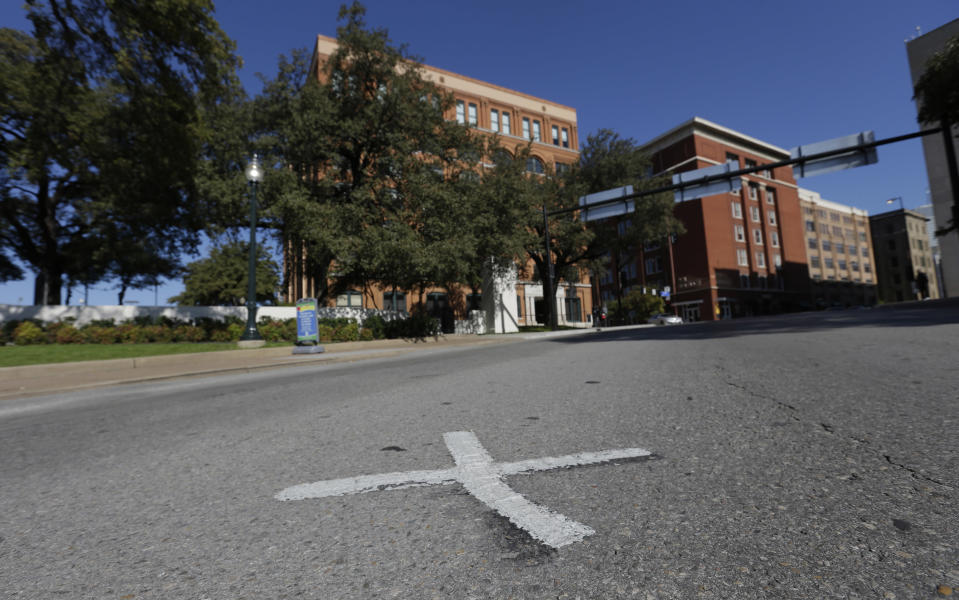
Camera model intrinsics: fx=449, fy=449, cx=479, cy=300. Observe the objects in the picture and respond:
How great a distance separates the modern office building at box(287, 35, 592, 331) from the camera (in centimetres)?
3953

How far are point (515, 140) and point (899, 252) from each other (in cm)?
9170

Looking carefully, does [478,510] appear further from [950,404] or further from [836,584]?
[950,404]

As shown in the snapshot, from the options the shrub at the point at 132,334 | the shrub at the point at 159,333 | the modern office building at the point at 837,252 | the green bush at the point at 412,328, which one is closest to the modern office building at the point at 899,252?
the modern office building at the point at 837,252

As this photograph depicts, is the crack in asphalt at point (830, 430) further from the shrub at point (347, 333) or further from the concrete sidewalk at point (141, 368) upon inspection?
the shrub at point (347, 333)

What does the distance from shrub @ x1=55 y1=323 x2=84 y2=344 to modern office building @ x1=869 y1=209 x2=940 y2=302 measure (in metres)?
119

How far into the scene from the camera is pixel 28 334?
52.1 feet

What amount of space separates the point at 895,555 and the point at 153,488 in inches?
130

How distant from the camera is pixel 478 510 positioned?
6.26 ft

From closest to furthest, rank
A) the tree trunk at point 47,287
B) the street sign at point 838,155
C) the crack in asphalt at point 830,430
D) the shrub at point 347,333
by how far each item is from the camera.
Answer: the crack in asphalt at point 830,430 → the street sign at point 838,155 → the shrub at point 347,333 → the tree trunk at point 47,287

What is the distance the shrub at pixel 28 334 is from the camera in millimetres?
15820

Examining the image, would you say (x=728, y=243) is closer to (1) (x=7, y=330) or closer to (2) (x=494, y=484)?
(2) (x=494, y=484)

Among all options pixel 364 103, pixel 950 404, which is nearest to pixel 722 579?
pixel 950 404

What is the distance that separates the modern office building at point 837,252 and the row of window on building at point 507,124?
46.1 metres

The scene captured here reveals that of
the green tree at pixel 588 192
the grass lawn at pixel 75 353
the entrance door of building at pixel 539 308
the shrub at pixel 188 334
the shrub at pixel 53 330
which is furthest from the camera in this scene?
the entrance door of building at pixel 539 308
